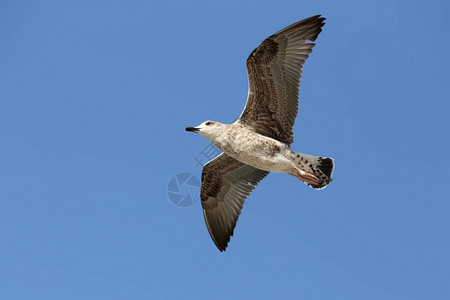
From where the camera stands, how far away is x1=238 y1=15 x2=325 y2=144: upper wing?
10.1m

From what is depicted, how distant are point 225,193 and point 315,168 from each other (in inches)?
88.3

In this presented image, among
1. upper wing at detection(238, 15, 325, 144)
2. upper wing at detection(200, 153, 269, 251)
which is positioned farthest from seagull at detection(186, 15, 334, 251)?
upper wing at detection(200, 153, 269, 251)

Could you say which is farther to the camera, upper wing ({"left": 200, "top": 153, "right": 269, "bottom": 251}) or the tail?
upper wing ({"left": 200, "top": 153, "right": 269, "bottom": 251})

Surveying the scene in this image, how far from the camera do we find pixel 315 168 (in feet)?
34.1

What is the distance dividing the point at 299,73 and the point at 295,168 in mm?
1706

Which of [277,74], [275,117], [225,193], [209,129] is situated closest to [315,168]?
[275,117]

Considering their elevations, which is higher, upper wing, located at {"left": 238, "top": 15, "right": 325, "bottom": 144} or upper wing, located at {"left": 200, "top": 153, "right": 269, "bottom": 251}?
upper wing, located at {"left": 238, "top": 15, "right": 325, "bottom": 144}

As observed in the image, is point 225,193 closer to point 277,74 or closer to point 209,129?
point 209,129

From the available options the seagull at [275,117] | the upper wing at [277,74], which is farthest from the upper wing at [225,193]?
the upper wing at [277,74]

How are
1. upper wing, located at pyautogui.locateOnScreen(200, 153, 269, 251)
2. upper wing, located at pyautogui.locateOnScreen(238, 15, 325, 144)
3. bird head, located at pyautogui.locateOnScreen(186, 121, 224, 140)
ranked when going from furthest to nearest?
upper wing, located at pyautogui.locateOnScreen(200, 153, 269, 251), bird head, located at pyautogui.locateOnScreen(186, 121, 224, 140), upper wing, located at pyautogui.locateOnScreen(238, 15, 325, 144)

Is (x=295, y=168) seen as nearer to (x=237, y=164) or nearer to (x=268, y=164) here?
(x=268, y=164)

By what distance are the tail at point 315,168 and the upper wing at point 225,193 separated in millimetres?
1496

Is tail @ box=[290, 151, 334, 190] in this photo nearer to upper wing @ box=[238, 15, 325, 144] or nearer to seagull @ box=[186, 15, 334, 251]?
seagull @ box=[186, 15, 334, 251]

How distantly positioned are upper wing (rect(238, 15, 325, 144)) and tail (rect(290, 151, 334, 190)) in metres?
0.77
